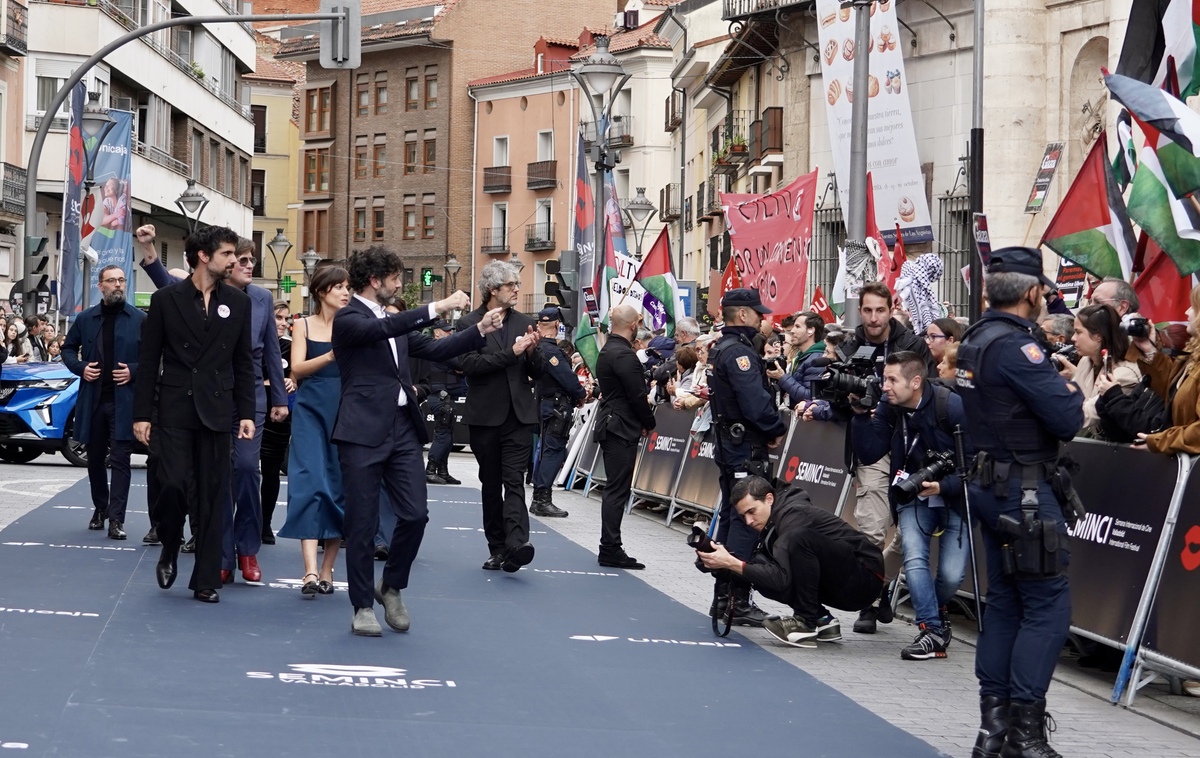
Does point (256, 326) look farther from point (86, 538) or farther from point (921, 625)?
point (921, 625)

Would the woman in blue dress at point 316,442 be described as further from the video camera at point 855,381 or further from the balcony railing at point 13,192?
the balcony railing at point 13,192

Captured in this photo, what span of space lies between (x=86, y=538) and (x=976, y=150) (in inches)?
391

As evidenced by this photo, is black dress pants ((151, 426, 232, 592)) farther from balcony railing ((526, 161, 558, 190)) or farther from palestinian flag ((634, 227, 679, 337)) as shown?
balcony railing ((526, 161, 558, 190))

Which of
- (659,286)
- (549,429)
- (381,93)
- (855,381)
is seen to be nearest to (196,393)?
(855,381)

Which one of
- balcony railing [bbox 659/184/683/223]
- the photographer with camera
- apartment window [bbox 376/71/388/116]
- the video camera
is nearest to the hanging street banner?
the video camera

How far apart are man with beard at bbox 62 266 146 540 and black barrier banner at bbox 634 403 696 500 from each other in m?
6.01

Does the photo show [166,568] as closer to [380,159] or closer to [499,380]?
[499,380]

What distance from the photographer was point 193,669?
26.0ft

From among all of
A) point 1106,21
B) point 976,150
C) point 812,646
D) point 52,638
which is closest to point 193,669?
point 52,638

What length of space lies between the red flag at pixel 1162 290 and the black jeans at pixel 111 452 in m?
7.04

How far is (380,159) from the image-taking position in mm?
86625

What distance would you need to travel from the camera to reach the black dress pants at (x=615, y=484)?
43.4 feet

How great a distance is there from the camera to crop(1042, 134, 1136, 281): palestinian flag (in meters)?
11.9

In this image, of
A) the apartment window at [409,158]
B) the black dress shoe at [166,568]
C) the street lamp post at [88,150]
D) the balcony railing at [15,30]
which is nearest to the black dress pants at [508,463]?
the black dress shoe at [166,568]
